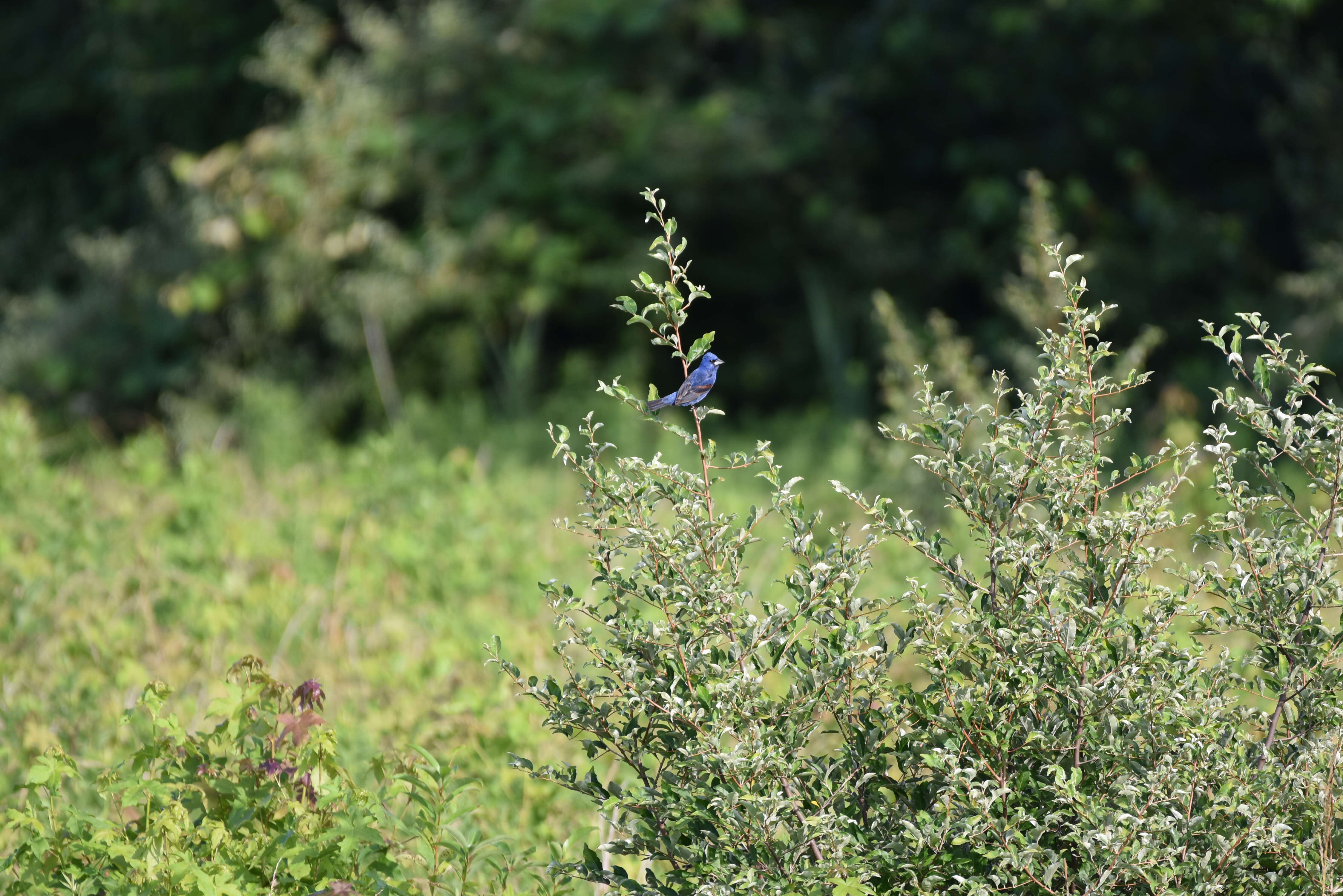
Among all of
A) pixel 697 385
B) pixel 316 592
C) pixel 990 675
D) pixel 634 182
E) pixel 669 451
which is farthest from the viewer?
pixel 634 182

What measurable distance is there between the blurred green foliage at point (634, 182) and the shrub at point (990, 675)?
18.7 ft

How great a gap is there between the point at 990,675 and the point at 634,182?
660 cm

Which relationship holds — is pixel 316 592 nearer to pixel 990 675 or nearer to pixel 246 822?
pixel 246 822

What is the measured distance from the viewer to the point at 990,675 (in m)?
1.75

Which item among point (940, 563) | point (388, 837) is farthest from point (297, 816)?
point (940, 563)

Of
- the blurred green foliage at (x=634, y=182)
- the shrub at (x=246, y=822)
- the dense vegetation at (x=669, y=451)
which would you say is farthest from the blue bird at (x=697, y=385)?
the blurred green foliage at (x=634, y=182)

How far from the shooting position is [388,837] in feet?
8.63

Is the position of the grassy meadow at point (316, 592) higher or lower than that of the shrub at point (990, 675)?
higher

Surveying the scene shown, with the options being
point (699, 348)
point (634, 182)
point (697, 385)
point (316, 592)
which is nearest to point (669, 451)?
point (634, 182)

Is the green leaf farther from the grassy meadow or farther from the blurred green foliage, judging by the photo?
the blurred green foliage

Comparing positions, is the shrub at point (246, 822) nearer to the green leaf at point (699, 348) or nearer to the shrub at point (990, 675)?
the shrub at point (990, 675)

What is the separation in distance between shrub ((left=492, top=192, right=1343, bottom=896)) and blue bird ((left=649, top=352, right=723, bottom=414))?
5.0 inches

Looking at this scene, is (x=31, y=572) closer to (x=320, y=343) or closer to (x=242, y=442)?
(x=242, y=442)

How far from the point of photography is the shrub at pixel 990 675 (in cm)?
167
